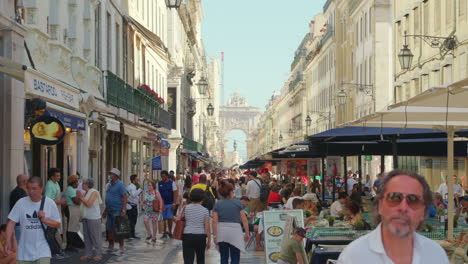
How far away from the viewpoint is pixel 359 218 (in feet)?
45.0

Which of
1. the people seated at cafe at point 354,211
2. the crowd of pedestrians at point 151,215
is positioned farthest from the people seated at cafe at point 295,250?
the people seated at cafe at point 354,211

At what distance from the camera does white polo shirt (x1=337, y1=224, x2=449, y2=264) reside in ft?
13.0

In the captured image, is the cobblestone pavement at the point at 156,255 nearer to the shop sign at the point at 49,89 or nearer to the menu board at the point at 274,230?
the menu board at the point at 274,230

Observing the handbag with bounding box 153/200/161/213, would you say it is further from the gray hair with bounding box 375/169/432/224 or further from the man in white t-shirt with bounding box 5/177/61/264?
the gray hair with bounding box 375/169/432/224

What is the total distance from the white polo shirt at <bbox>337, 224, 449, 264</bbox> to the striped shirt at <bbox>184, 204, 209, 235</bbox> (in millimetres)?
8590

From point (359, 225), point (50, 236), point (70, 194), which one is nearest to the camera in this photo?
point (50, 236)

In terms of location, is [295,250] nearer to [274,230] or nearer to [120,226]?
[274,230]

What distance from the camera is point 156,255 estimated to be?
18219mm

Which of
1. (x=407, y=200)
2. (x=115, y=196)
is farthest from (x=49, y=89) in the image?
(x=407, y=200)

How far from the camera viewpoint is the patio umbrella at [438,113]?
28.8 feet

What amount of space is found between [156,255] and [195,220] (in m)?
5.86

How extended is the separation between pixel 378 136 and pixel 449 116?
6.11m

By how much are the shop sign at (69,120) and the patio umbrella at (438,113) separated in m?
7.10

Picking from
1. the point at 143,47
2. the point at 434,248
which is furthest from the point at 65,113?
the point at 143,47
